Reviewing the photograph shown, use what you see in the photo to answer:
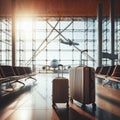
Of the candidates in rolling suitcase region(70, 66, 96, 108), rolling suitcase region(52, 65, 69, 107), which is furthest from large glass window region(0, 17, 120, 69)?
rolling suitcase region(70, 66, 96, 108)

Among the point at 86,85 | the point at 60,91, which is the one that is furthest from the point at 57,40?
the point at 86,85

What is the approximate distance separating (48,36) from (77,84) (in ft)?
68.4

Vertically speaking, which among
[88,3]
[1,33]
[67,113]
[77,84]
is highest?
[88,3]

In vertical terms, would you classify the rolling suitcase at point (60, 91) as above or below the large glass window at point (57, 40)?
below

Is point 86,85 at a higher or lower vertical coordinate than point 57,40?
lower

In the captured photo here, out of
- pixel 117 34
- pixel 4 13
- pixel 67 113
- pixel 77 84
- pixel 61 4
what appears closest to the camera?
pixel 67 113

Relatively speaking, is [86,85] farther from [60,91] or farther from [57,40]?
[57,40]

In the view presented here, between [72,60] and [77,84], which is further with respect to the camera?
[72,60]

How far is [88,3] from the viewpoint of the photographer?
17.1m

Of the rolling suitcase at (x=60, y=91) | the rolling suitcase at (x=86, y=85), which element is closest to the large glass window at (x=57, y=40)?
the rolling suitcase at (x=60, y=91)

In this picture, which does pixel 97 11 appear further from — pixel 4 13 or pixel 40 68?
pixel 40 68

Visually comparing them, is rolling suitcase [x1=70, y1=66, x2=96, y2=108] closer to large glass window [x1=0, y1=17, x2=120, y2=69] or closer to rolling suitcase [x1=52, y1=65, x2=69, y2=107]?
rolling suitcase [x1=52, y1=65, x2=69, y2=107]

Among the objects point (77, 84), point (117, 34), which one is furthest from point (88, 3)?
point (77, 84)

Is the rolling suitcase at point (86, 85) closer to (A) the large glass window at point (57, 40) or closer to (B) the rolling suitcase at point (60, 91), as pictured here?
(B) the rolling suitcase at point (60, 91)
